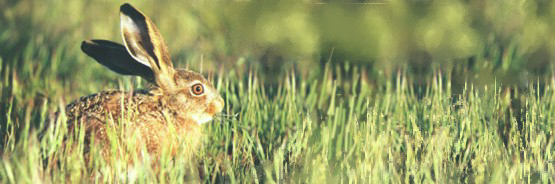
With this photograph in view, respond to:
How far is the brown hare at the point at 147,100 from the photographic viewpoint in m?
3.46

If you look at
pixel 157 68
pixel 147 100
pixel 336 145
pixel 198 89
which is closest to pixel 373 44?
pixel 336 145

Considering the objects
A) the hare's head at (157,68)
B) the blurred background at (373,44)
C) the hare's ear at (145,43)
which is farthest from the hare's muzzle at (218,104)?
the blurred background at (373,44)

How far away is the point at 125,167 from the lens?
3.09 metres

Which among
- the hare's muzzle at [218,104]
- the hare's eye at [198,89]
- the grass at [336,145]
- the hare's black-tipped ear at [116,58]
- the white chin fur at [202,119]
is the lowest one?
the grass at [336,145]

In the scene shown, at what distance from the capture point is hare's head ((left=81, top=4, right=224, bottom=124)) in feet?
12.3

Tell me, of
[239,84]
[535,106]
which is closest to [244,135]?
[239,84]

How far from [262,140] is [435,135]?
81 centimetres

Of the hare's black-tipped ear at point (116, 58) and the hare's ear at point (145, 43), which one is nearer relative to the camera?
the hare's ear at point (145, 43)

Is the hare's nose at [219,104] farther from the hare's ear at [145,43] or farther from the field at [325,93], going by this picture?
the hare's ear at [145,43]

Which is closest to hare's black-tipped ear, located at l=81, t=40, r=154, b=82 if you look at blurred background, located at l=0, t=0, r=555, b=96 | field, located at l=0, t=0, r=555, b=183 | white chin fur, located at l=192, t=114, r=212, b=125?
field, located at l=0, t=0, r=555, b=183

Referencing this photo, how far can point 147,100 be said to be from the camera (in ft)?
12.1

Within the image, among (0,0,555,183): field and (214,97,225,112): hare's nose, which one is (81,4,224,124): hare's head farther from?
(0,0,555,183): field

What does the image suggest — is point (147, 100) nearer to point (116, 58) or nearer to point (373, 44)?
point (116, 58)

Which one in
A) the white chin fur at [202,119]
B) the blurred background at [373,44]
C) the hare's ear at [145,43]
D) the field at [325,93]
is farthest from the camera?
the blurred background at [373,44]
